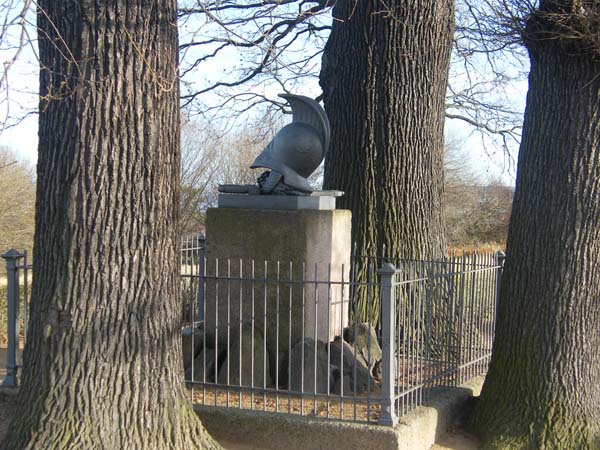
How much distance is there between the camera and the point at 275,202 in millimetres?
7012

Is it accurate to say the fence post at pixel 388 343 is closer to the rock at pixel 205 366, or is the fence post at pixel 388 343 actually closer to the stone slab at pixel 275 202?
the stone slab at pixel 275 202

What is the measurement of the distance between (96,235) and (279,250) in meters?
2.41

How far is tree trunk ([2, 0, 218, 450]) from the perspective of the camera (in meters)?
4.68

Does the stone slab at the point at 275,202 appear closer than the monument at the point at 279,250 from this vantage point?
No

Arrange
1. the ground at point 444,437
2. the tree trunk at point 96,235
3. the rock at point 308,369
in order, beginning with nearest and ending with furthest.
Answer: the tree trunk at point 96,235 < the ground at point 444,437 < the rock at point 308,369

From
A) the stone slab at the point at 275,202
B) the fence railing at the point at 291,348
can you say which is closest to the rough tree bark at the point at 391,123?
the fence railing at the point at 291,348

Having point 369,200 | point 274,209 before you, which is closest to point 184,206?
point 369,200

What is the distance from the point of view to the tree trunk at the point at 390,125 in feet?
29.2

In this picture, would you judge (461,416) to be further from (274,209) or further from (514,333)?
(274,209)

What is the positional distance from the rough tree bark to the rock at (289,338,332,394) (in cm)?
253

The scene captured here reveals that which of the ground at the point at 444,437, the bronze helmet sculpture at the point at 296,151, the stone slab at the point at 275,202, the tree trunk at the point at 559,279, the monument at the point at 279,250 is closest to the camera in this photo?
the tree trunk at the point at 559,279

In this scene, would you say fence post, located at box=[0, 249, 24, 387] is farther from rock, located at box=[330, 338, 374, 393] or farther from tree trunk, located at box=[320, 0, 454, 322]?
tree trunk, located at box=[320, 0, 454, 322]

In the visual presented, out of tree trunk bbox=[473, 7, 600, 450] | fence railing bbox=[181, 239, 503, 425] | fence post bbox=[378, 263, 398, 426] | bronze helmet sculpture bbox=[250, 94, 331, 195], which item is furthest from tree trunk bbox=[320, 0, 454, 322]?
fence post bbox=[378, 263, 398, 426]

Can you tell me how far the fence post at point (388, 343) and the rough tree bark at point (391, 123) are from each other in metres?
3.18
